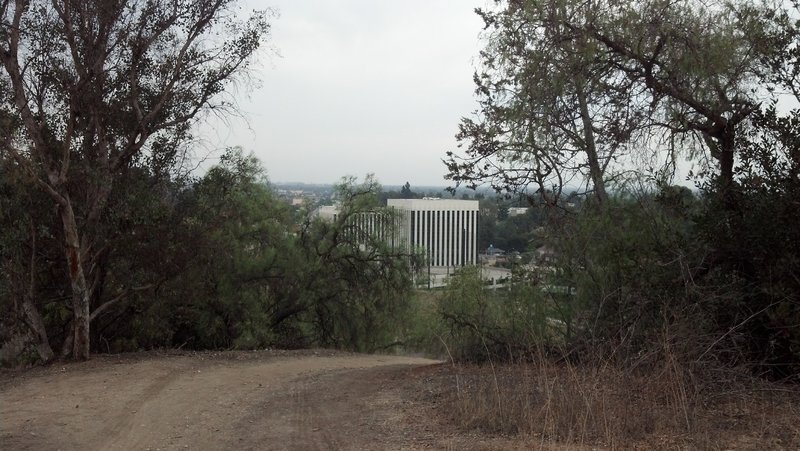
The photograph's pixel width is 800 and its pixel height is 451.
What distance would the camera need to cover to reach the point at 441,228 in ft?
78.6

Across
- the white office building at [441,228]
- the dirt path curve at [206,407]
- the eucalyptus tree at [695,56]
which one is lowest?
the dirt path curve at [206,407]

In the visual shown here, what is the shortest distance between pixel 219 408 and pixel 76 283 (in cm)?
513

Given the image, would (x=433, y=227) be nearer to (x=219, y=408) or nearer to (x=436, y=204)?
(x=436, y=204)

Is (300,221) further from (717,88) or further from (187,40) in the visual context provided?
(717,88)

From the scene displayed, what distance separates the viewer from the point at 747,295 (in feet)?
27.3

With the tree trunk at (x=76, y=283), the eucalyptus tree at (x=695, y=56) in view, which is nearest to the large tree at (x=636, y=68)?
the eucalyptus tree at (x=695, y=56)

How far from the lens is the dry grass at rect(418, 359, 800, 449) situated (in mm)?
5977

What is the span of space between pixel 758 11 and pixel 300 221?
1265cm

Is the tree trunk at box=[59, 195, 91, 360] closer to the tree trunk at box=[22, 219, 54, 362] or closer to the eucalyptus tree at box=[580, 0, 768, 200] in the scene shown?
the tree trunk at box=[22, 219, 54, 362]

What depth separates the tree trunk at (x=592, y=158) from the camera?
1205 cm

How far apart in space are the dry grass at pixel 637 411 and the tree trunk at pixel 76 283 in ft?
24.6

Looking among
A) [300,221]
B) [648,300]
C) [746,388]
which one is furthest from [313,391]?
[300,221]

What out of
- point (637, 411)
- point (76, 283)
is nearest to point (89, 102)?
point (76, 283)

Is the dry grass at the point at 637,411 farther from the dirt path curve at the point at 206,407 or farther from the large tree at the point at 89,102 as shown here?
the large tree at the point at 89,102
